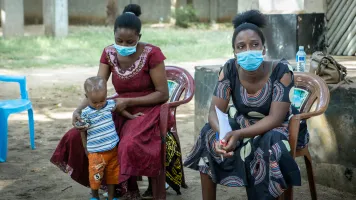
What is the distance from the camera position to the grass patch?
13.3 meters

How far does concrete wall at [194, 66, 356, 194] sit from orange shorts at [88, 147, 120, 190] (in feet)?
5.77

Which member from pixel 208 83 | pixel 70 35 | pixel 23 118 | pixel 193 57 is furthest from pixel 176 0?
pixel 208 83

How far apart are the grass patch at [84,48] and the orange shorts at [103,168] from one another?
8.54m

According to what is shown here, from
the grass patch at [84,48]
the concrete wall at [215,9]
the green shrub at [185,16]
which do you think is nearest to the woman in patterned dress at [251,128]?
the grass patch at [84,48]

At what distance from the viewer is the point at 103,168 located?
173 inches

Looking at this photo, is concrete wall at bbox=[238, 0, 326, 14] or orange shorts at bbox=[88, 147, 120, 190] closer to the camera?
orange shorts at bbox=[88, 147, 120, 190]

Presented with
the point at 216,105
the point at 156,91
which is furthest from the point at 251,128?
the point at 156,91

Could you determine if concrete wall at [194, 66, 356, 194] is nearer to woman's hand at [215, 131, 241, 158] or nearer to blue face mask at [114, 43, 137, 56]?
woman's hand at [215, 131, 241, 158]

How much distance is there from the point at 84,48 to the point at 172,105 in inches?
437

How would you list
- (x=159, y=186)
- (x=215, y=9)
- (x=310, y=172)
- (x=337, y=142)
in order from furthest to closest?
(x=215, y=9)
(x=337, y=142)
(x=159, y=186)
(x=310, y=172)

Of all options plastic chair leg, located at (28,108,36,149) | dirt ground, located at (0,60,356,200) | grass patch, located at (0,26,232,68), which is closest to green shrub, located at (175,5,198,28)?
grass patch, located at (0,26,232,68)

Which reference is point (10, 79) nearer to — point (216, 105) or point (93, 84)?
point (93, 84)

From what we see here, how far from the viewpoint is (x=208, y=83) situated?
602 centimetres

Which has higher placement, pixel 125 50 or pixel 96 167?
pixel 125 50
